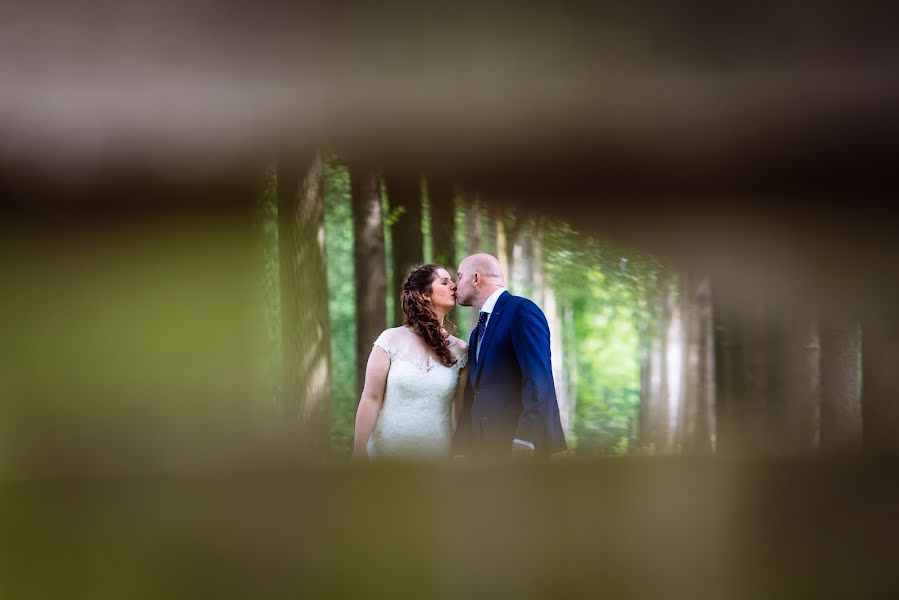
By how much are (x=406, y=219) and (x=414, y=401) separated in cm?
33

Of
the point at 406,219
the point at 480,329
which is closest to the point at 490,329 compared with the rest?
the point at 480,329

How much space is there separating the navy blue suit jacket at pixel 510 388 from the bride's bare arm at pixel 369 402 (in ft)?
0.50

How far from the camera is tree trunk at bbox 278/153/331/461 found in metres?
1.40

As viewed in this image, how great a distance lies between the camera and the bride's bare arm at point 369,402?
4.71 feet

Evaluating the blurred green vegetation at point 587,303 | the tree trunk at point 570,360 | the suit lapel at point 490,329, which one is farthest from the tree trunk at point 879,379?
the suit lapel at point 490,329

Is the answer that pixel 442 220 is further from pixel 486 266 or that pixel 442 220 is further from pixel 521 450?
pixel 521 450

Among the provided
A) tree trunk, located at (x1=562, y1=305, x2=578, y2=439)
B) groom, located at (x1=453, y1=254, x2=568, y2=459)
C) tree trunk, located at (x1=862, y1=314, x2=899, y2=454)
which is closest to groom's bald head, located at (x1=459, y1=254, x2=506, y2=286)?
groom, located at (x1=453, y1=254, x2=568, y2=459)

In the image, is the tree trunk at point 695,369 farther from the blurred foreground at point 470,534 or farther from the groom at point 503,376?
the groom at point 503,376

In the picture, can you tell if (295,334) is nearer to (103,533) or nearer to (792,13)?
(103,533)

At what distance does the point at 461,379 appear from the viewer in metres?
1.47

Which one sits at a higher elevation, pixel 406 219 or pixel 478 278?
pixel 406 219

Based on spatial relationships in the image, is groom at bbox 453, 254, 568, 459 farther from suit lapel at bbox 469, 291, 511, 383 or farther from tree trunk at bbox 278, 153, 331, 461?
tree trunk at bbox 278, 153, 331, 461

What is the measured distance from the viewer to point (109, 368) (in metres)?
1.41

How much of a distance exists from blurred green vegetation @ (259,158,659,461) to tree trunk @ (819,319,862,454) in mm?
317
